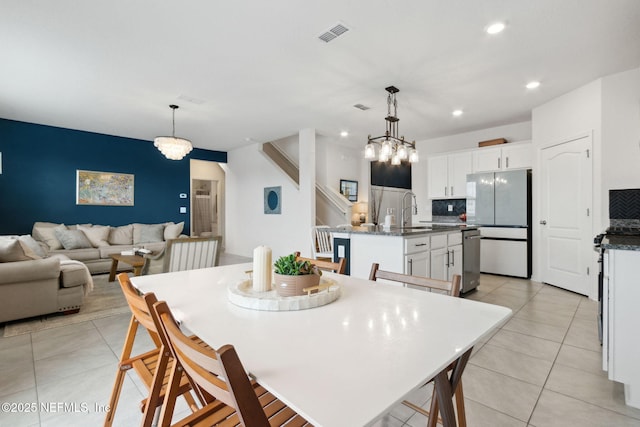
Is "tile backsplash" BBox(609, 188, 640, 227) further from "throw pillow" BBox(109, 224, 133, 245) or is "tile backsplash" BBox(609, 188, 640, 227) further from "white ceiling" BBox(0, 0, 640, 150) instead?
"throw pillow" BBox(109, 224, 133, 245)

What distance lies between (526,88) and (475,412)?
3897 mm

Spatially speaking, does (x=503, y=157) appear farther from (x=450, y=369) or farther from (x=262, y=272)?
(x=262, y=272)

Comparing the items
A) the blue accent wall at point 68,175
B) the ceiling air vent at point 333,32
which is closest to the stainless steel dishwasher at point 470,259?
the ceiling air vent at point 333,32

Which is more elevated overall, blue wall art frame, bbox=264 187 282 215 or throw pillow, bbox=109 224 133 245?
blue wall art frame, bbox=264 187 282 215

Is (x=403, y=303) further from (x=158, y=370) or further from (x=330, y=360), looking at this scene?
(x=158, y=370)

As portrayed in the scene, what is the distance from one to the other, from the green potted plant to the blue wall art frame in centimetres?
541

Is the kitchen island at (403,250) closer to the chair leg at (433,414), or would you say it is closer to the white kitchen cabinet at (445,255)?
the white kitchen cabinet at (445,255)

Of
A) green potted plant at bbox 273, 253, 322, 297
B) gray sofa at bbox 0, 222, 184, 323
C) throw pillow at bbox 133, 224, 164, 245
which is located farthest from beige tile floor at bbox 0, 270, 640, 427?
throw pillow at bbox 133, 224, 164, 245

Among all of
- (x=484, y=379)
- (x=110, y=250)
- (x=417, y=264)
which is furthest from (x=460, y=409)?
(x=110, y=250)

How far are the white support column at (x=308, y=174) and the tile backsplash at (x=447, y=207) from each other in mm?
2534

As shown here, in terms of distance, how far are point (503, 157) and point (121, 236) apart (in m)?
7.12

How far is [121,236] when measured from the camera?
19.3ft

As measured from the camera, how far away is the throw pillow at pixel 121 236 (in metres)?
5.83

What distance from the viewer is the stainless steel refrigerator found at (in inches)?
187
